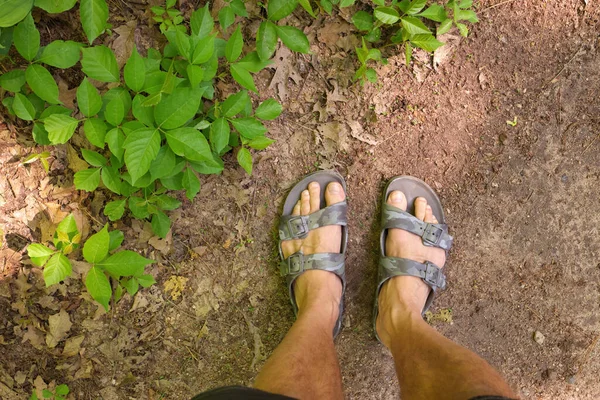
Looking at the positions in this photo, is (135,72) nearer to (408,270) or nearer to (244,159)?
(244,159)

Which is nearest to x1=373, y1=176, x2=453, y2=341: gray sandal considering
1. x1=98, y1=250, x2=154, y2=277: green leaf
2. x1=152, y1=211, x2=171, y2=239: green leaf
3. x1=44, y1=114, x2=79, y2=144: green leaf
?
x1=152, y1=211, x2=171, y2=239: green leaf

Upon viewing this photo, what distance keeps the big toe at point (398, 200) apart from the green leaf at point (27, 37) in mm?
1757

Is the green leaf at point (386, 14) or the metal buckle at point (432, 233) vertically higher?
the green leaf at point (386, 14)

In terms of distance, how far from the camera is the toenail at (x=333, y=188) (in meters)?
2.19

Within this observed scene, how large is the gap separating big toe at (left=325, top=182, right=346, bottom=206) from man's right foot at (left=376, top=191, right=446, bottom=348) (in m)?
0.26

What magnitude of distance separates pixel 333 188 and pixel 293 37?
0.78 m

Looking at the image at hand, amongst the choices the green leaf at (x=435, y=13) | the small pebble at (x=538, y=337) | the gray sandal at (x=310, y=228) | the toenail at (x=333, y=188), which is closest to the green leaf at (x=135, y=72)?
the gray sandal at (x=310, y=228)

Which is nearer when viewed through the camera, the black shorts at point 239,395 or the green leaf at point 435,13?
the black shorts at point 239,395

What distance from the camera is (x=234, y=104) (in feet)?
5.73

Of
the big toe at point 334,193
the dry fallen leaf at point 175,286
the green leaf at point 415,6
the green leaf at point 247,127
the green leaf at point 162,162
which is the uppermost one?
the green leaf at point 415,6

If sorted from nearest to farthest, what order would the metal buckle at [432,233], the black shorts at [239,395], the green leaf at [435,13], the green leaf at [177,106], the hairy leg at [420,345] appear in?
the black shorts at [239,395] → the hairy leg at [420,345] → the green leaf at [177,106] → the green leaf at [435,13] → the metal buckle at [432,233]

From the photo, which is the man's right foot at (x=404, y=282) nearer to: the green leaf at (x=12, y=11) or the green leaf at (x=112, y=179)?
the green leaf at (x=112, y=179)

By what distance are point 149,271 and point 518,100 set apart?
2.17 metres

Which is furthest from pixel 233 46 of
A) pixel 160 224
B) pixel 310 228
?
pixel 310 228
